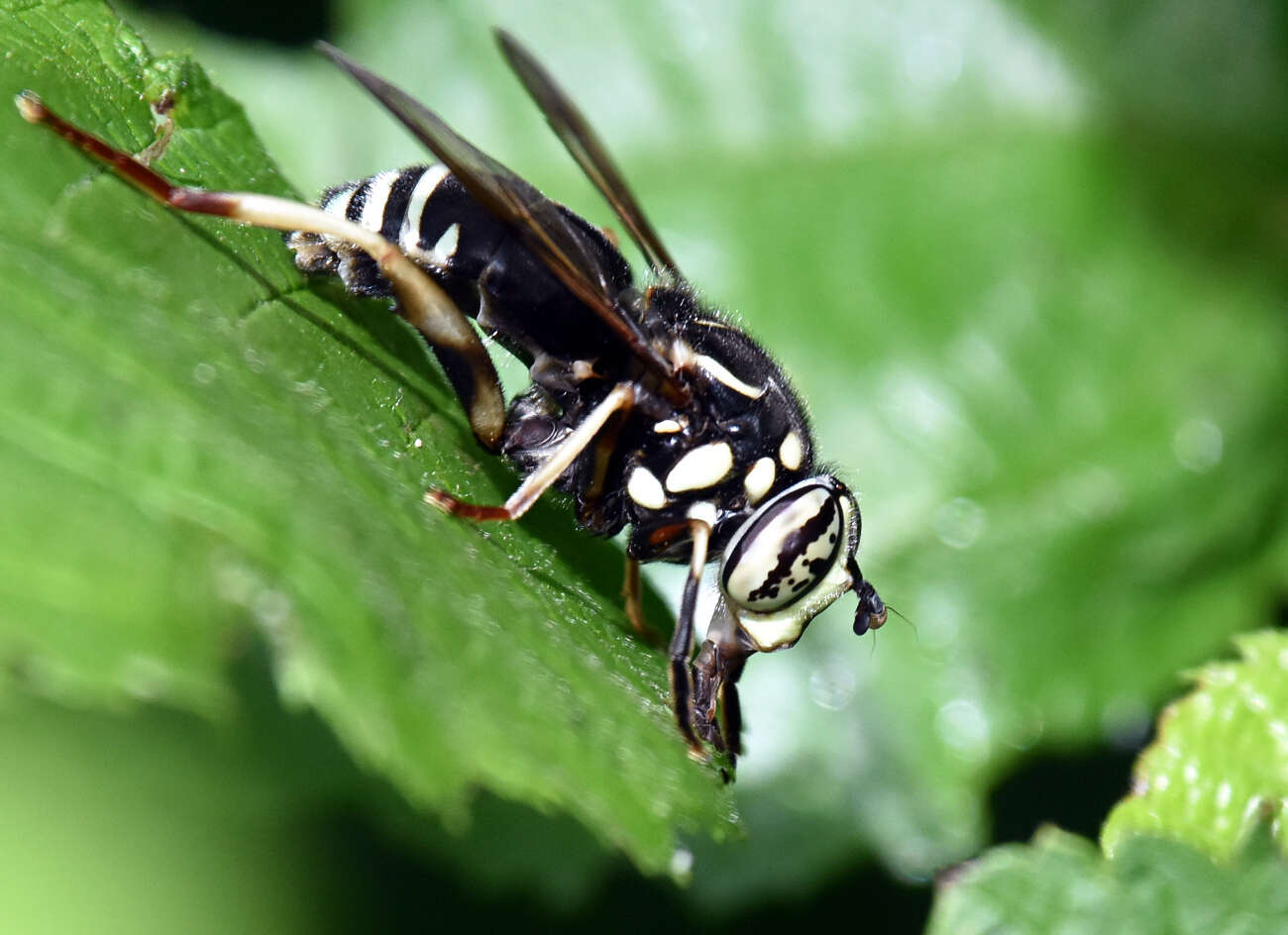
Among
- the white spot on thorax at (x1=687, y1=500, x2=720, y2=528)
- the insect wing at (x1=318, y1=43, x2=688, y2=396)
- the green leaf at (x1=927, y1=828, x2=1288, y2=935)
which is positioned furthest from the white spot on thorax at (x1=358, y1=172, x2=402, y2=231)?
the green leaf at (x1=927, y1=828, x2=1288, y2=935)

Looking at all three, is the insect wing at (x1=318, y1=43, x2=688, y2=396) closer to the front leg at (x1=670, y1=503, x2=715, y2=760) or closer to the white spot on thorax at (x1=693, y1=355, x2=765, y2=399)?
the white spot on thorax at (x1=693, y1=355, x2=765, y2=399)

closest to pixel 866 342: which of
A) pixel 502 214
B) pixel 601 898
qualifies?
pixel 601 898

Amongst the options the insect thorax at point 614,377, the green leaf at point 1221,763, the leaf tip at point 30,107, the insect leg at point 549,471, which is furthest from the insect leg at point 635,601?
the leaf tip at point 30,107

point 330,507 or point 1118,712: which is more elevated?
point 1118,712

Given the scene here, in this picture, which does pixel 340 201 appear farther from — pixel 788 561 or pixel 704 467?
pixel 788 561

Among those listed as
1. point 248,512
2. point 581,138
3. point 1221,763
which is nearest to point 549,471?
point 581,138

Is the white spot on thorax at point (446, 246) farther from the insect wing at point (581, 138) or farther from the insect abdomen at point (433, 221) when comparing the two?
the insect wing at point (581, 138)

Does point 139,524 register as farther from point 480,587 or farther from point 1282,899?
point 1282,899
